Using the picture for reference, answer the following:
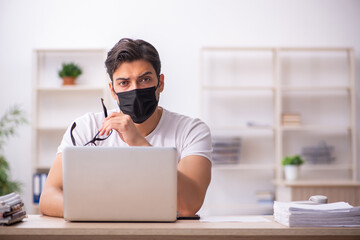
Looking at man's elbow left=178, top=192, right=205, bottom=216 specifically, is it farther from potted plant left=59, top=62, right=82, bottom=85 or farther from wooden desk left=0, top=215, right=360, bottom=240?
potted plant left=59, top=62, right=82, bottom=85

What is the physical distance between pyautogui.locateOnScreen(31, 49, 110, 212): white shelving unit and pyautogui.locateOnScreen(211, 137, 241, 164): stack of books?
127 centimetres

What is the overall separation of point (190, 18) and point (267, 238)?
388 centimetres

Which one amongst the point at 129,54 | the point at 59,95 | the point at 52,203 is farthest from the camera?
the point at 59,95

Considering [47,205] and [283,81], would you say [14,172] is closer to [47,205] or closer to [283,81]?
[283,81]

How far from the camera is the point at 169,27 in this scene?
4984 millimetres

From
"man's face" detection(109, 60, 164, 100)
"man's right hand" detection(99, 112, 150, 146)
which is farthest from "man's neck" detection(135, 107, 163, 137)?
"man's right hand" detection(99, 112, 150, 146)

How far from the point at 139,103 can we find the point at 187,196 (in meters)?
0.48

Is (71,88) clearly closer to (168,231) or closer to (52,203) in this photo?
(52,203)

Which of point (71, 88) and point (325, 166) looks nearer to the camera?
point (71, 88)

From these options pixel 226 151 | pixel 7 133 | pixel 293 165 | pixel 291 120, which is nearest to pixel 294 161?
pixel 293 165

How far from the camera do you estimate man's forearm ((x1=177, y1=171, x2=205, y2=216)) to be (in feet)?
5.73

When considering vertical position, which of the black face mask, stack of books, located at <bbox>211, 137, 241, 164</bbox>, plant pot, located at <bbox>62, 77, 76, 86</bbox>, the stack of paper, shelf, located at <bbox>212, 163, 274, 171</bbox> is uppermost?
plant pot, located at <bbox>62, 77, 76, 86</bbox>

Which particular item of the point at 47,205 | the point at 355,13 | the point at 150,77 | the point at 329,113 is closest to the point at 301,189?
the point at 329,113

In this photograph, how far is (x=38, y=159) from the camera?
193 inches
